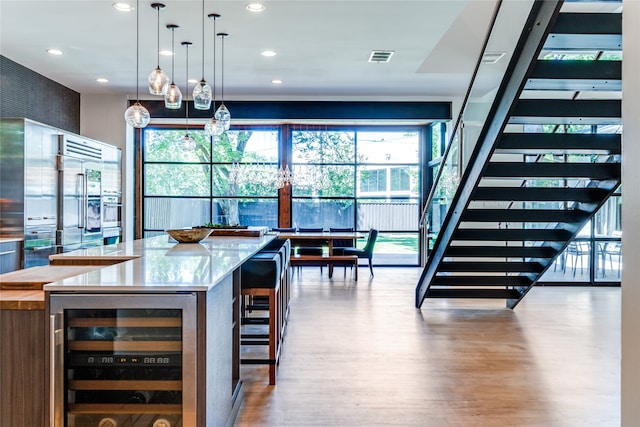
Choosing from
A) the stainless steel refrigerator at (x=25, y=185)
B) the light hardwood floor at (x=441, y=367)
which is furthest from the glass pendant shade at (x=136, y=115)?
the light hardwood floor at (x=441, y=367)

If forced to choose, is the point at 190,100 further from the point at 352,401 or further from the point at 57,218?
the point at 352,401

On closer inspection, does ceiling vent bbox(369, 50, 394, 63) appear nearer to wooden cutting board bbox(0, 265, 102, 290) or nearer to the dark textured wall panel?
wooden cutting board bbox(0, 265, 102, 290)

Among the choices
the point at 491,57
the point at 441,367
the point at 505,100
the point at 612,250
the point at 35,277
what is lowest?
the point at 441,367

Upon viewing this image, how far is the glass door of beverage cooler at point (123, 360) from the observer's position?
1906mm

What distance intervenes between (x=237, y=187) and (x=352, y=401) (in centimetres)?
720

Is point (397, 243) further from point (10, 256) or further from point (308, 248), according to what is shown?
point (10, 256)

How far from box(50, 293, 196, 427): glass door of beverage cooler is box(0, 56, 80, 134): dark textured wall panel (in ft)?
16.7

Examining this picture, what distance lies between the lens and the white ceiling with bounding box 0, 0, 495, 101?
4.54m

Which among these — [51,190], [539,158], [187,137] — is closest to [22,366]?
[187,137]

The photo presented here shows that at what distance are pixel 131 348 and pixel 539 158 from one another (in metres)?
4.34

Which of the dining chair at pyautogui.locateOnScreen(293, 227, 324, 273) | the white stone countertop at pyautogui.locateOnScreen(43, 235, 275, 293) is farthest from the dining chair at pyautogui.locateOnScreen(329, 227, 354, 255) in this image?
the white stone countertop at pyautogui.locateOnScreen(43, 235, 275, 293)

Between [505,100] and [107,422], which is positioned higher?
[505,100]

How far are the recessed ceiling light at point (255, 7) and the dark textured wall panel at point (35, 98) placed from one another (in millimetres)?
3522

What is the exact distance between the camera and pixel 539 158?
4.86m
